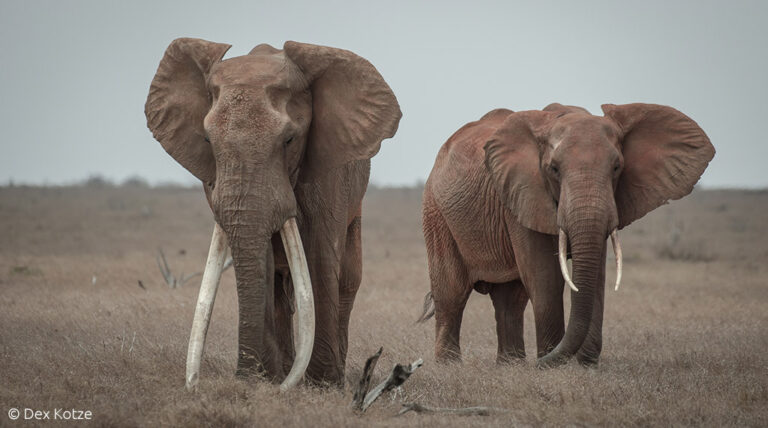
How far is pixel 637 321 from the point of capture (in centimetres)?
1304

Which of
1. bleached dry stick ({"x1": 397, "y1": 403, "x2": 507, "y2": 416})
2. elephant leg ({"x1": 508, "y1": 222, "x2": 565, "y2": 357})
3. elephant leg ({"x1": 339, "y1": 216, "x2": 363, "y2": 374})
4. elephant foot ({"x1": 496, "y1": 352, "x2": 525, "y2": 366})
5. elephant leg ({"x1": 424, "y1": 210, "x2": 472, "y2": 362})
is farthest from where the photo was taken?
elephant leg ({"x1": 424, "y1": 210, "x2": 472, "y2": 362})

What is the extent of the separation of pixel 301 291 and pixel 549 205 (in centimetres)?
283

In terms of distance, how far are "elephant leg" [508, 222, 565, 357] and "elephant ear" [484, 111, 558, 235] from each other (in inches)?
9.6

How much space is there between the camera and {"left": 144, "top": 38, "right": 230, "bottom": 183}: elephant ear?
746cm

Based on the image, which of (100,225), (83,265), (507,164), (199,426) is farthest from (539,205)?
(100,225)

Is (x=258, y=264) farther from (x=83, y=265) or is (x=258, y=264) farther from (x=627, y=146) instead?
(x=83, y=265)

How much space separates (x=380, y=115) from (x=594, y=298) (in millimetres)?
2521

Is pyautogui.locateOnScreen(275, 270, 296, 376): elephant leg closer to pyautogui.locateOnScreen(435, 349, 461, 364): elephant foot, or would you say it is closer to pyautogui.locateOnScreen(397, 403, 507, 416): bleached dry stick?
pyautogui.locateOnScreen(397, 403, 507, 416): bleached dry stick

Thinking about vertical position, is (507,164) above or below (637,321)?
above

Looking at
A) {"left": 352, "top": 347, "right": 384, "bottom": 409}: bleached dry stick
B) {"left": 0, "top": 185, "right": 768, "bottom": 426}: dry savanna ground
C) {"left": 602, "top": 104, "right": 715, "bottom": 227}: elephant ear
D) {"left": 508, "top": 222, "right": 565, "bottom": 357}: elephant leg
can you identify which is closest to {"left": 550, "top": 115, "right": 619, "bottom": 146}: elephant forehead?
{"left": 602, "top": 104, "right": 715, "bottom": 227}: elephant ear

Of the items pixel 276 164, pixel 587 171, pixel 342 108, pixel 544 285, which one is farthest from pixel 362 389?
pixel 587 171

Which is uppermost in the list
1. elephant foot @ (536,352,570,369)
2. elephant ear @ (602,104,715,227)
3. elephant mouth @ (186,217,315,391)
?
elephant ear @ (602,104,715,227)

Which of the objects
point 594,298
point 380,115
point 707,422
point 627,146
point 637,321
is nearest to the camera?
point 707,422

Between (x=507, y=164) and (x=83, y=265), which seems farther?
(x=83, y=265)
